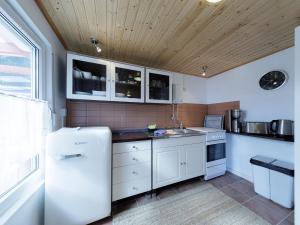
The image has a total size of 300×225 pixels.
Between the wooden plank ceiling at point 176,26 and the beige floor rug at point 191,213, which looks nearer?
the wooden plank ceiling at point 176,26

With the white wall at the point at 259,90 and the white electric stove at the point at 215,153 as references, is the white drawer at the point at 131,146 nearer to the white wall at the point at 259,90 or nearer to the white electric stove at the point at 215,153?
the white electric stove at the point at 215,153

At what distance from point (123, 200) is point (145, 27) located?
7.23 ft

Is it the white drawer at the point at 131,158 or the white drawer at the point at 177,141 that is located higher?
the white drawer at the point at 177,141

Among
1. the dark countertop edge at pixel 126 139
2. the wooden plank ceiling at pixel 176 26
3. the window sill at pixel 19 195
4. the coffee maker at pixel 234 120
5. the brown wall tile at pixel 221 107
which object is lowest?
the window sill at pixel 19 195

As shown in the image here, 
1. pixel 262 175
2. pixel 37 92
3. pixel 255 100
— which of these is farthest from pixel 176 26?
pixel 262 175

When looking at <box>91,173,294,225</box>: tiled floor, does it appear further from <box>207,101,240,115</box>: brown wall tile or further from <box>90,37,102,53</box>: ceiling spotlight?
<box>90,37,102,53</box>: ceiling spotlight

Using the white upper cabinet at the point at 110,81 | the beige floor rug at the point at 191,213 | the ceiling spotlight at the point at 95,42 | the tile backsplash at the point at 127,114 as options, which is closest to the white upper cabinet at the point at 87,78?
the white upper cabinet at the point at 110,81

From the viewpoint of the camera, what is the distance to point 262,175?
1849 mm

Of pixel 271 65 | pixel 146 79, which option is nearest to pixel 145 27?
pixel 146 79

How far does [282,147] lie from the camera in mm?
1881

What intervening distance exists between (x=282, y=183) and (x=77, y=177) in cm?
243

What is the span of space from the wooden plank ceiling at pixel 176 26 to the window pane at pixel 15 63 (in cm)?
38

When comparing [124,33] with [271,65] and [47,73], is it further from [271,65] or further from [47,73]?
[271,65]

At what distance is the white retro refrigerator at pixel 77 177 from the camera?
1225 mm
